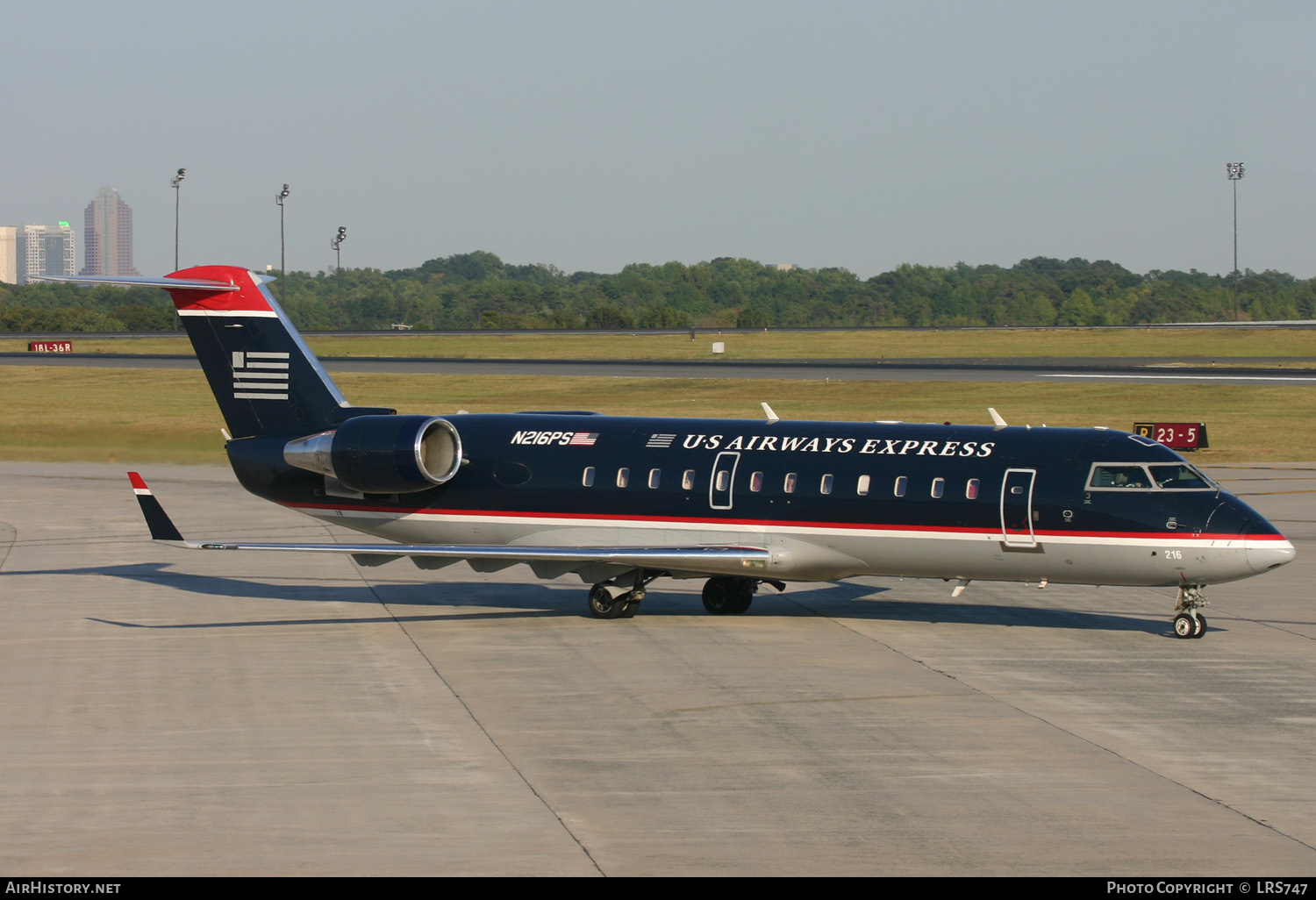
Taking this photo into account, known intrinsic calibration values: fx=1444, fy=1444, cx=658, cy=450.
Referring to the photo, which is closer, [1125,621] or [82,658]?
[82,658]

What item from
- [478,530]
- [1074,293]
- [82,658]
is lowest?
[82,658]

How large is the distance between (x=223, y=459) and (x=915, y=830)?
28.8 m

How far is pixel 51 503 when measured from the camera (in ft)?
130

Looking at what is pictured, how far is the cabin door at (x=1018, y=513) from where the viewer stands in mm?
21672

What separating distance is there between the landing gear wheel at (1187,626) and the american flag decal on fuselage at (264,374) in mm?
15451

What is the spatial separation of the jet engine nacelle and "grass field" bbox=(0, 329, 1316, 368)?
239ft

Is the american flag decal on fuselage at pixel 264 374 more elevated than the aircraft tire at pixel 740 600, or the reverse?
the american flag decal on fuselage at pixel 264 374

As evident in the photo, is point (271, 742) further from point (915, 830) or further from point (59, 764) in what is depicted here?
point (915, 830)

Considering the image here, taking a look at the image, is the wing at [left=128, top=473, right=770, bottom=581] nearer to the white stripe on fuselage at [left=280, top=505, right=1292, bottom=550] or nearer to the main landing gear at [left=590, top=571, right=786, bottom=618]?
the main landing gear at [left=590, top=571, right=786, bottom=618]

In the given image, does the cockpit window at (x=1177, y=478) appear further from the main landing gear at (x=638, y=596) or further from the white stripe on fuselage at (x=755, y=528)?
the main landing gear at (x=638, y=596)

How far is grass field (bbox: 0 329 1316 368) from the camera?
101562mm

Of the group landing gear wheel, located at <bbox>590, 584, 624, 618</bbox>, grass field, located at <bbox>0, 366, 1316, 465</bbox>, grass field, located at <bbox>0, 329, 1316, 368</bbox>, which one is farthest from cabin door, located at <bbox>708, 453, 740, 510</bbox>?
grass field, located at <bbox>0, 329, 1316, 368</bbox>

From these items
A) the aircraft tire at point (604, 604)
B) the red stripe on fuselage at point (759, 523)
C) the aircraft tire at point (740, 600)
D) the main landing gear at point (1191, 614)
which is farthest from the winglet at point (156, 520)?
the main landing gear at point (1191, 614)

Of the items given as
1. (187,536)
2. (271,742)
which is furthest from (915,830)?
(187,536)
